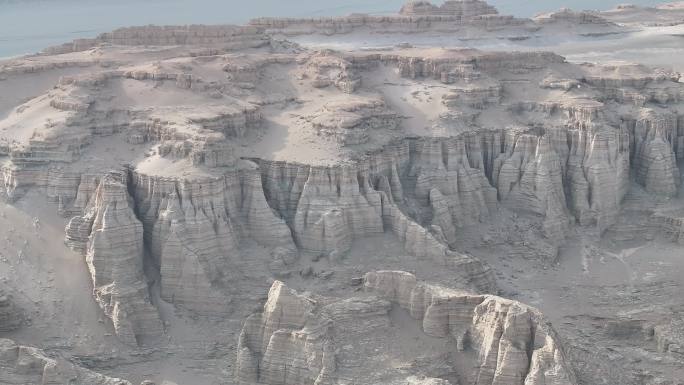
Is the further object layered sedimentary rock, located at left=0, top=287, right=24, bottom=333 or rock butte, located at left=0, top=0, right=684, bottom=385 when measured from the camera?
layered sedimentary rock, located at left=0, top=287, right=24, bottom=333

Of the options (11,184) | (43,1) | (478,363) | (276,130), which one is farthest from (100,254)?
(43,1)

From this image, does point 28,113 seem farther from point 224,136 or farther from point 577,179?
point 577,179

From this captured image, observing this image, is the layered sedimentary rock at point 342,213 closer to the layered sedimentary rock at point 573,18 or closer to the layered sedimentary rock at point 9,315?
the layered sedimentary rock at point 9,315

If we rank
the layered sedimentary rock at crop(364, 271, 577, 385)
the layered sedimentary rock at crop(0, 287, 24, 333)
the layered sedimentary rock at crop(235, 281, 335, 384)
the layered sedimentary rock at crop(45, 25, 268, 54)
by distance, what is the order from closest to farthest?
1. the layered sedimentary rock at crop(364, 271, 577, 385)
2. the layered sedimentary rock at crop(235, 281, 335, 384)
3. the layered sedimentary rock at crop(0, 287, 24, 333)
4. the layered sedimentary rock at crop(45, 25, 268, 54)

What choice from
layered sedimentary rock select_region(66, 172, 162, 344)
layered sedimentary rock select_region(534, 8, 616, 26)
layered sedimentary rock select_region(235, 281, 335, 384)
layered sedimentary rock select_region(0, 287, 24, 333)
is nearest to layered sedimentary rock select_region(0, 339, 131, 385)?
layered sedimentary rock select_region(0, 287, 24, 333)

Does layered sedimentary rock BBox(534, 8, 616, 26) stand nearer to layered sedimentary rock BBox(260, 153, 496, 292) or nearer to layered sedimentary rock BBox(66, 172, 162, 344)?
layered sedimentary rock BBox(260, 153, 496, 292)

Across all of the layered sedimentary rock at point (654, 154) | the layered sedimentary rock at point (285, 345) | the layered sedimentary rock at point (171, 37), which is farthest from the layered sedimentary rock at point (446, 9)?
the layered sedimentary rock at point (285, 345)
